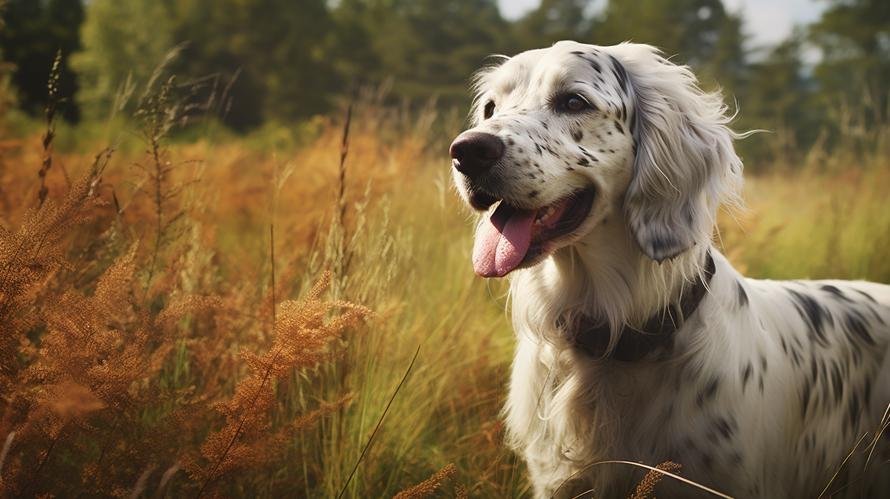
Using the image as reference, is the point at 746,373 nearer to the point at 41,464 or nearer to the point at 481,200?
the point at 481,200

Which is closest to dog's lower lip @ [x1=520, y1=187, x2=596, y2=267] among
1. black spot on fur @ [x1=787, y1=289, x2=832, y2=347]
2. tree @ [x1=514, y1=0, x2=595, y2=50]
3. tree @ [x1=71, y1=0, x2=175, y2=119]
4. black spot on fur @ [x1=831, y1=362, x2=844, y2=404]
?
black spot on fur @ [x1=787, y1=289, x2=832, y2=347]

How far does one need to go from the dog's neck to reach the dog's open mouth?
0.12 meters

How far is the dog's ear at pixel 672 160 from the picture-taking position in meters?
1.90

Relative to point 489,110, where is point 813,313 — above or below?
below

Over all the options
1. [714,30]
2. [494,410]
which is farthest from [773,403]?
[714,30]

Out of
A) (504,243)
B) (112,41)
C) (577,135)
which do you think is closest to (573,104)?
(577,135)

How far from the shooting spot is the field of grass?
141cm

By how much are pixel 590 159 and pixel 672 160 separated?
0.90 feet

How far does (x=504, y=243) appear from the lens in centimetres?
188

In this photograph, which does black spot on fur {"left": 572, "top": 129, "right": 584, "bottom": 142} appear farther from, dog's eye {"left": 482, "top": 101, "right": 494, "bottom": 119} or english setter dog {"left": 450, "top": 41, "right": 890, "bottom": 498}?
dog's eye {"left": 482, "top": 101, "right": 494, "bottom": 119}

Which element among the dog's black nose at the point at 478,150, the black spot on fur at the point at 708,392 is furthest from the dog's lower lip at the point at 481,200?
the black spot on fur at the point at 708,392

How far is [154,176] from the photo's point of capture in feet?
7.47

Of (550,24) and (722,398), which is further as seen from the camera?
(550,24)

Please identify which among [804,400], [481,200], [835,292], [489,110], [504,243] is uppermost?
[489,110]
